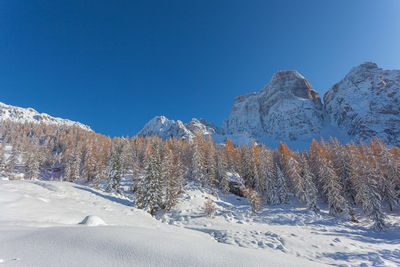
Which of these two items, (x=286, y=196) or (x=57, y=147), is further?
(x=57, y=147)

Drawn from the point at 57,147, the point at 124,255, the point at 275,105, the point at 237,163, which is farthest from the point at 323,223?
the point at 275,105

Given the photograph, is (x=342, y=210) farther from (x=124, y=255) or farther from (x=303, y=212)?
(x=124, y=255)

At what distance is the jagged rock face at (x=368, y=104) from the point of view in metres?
96.5

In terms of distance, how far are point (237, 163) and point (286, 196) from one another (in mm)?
15502

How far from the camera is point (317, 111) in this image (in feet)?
454

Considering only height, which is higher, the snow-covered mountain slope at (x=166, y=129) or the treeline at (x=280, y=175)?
the snow-covered mountain slope at (x=166, y=129)

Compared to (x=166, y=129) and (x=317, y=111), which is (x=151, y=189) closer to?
(x=166, y=129)

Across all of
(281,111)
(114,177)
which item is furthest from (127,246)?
(281,111)

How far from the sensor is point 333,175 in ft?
80.5

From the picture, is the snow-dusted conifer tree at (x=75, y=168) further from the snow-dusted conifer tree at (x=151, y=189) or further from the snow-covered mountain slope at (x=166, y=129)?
the snow-covered mountain slope at (x=166, y=129)

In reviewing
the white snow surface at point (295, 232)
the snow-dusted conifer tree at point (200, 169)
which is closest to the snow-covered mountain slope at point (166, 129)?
the snow-dusted conifer tree at point (200, 169)

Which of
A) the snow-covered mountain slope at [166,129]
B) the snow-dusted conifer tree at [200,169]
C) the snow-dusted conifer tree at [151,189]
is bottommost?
the snow-dusted conifer tree at [151,189]

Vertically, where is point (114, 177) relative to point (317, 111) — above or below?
below

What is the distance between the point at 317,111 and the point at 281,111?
1148 inches
